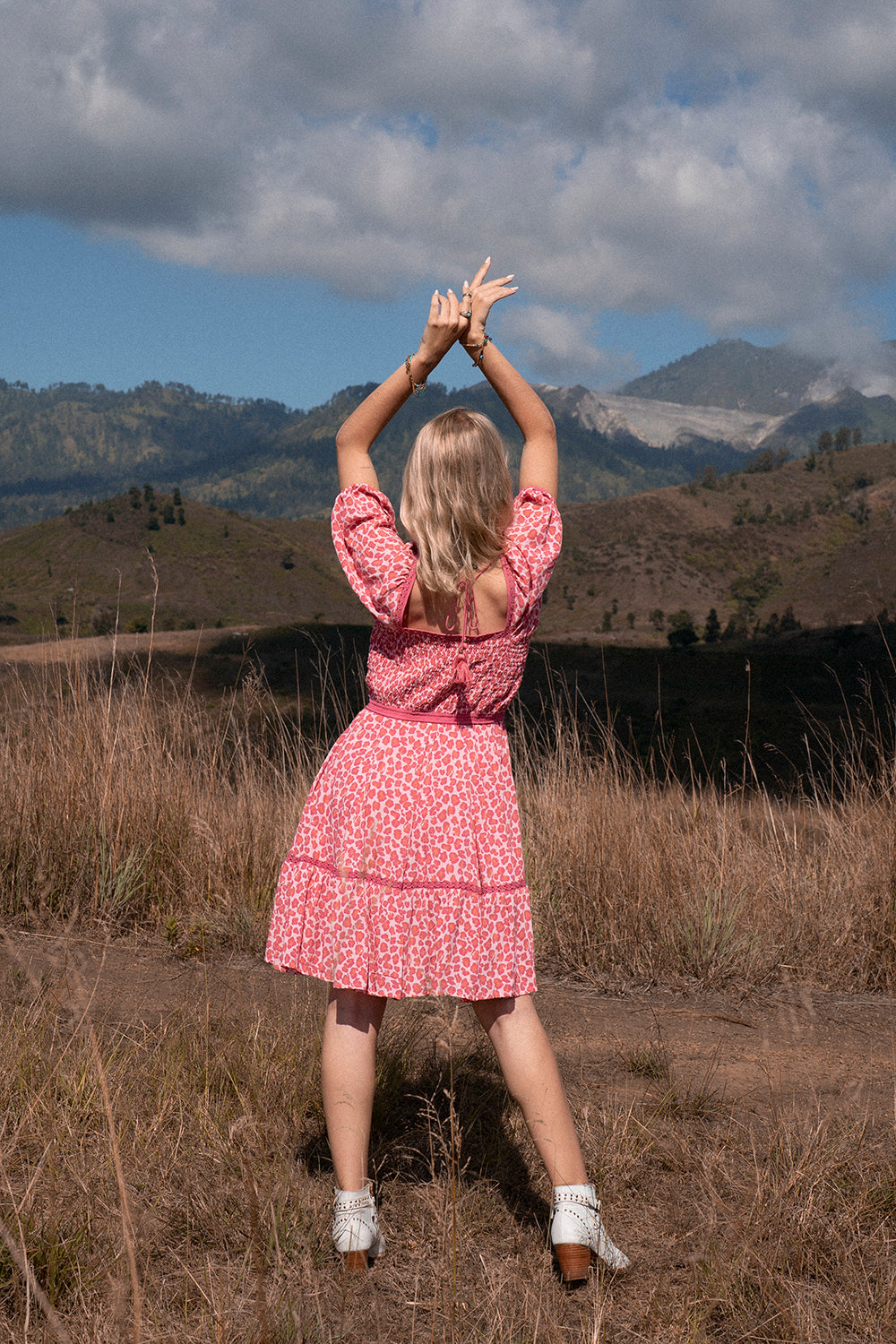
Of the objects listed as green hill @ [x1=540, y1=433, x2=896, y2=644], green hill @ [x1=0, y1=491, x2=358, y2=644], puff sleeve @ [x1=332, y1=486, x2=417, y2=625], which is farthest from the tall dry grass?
green hill @ [x1=0, y1=491, x2=358, y2=644]

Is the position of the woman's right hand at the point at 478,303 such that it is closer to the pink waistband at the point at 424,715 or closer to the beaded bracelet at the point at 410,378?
the beaded bracelet at the point at 410,378

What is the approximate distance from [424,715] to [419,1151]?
3.73 feet

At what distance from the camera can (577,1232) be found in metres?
1.93

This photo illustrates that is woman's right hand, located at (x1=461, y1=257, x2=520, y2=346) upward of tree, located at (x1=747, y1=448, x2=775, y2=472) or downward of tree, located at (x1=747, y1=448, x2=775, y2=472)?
downward

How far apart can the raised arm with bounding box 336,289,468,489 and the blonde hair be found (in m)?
0.18

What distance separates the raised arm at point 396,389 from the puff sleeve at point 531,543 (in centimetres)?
32

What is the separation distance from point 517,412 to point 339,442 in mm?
409

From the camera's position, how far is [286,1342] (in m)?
1.69

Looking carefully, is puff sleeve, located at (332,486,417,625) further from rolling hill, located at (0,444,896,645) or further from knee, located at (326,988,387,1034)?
rolling hill, located at (0,444,896,645)

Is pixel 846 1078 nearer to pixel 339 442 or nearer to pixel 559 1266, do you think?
pixel 559 1266

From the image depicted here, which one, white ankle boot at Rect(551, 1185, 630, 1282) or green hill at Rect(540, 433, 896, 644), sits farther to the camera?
green hill at Rect(540, 433, 896, 644)

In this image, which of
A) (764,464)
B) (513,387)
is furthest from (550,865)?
(764,464)

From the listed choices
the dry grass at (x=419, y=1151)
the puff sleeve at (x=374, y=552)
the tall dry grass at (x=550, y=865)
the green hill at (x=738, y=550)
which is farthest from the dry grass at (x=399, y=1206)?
the green hill at (x=738, y=550)

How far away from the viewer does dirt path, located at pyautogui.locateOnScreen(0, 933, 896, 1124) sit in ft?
9.86
